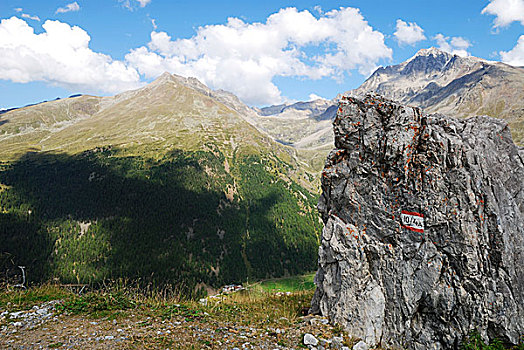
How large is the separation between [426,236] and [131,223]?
445 feet

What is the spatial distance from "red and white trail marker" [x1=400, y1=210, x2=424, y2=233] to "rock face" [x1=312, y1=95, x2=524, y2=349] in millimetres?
42

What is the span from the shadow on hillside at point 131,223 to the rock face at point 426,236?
3204 inches

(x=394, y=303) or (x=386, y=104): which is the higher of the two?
(x=386, y=104)

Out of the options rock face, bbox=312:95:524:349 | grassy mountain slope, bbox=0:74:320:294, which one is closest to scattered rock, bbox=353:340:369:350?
rock face, bbox=312:95:524:349

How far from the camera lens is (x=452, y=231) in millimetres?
11734

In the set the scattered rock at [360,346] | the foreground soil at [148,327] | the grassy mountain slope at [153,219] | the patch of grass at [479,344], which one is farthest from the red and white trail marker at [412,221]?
the grassy mountain slope at [153,219]

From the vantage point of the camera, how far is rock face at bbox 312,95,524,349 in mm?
11250

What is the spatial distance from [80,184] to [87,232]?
49.4 meters

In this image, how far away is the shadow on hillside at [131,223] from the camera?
106 metres

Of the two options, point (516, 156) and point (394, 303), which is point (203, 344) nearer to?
point (394, 303)

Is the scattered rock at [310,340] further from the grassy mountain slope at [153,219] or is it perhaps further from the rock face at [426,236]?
the grassy mountain slope at [153,219]

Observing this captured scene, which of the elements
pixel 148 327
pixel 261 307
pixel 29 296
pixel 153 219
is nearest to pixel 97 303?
pixel 148 327

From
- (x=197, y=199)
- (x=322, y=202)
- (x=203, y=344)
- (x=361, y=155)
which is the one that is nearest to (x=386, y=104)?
(x=361, y=155)

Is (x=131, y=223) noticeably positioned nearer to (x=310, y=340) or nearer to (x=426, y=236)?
(x=310, y=340)
